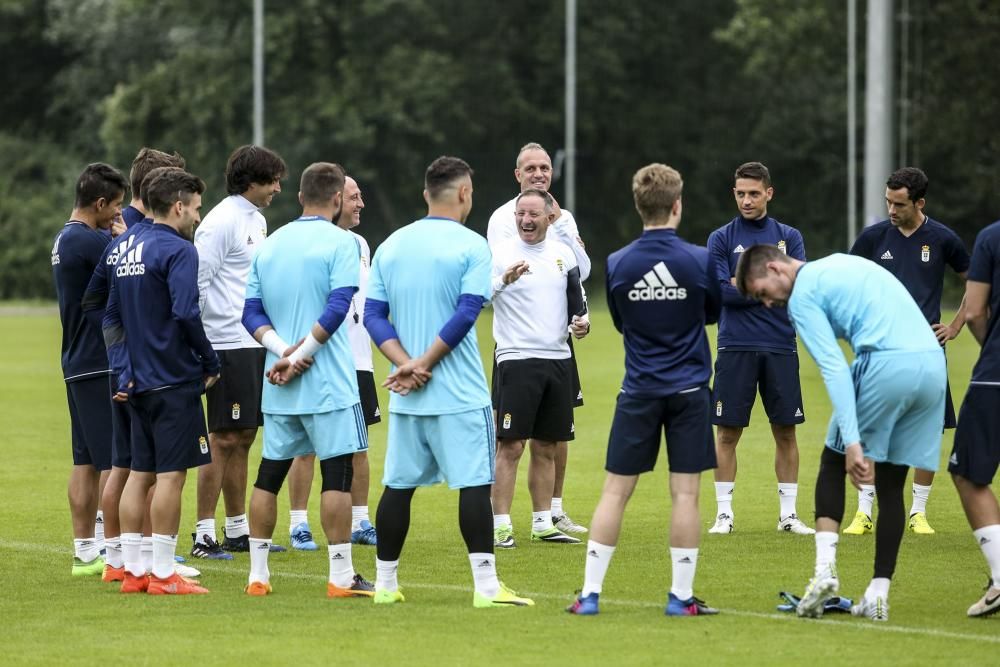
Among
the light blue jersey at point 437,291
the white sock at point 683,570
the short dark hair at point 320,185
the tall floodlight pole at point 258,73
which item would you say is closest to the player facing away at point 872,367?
the white sock at point 683,570

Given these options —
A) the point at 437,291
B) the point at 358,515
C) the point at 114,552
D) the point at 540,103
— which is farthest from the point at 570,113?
the point at 437,291

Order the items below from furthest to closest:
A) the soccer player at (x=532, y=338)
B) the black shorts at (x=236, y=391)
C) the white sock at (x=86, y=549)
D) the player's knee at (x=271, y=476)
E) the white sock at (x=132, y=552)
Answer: the soccer player at (x=532, y=338) → the black shorts at (x=236, y=391) → the white sock at (x=86, y=549) → the white sock at (x=132, y=552) → the player's knee at (x=271, y=476)

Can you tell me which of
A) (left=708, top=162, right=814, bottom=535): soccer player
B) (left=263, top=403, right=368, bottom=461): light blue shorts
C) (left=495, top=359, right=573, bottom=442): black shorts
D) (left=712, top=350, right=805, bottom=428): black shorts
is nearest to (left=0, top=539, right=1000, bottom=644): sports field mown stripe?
(left=263, top=403, right=368, bottom=461): light blue shorts

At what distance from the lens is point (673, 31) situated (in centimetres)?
4578

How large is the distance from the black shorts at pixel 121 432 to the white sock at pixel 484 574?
2.08 meters

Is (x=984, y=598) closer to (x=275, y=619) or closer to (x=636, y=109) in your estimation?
(x=275, y=619)

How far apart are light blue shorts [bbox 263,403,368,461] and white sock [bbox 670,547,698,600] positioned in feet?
5.58

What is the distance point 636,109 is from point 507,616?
1530 inches

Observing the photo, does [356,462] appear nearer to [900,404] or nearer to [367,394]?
[367,394]

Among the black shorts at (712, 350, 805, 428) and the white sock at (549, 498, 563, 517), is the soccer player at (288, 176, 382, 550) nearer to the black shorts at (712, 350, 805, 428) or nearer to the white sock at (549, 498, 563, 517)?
the white sock at (549, 498, 563, 517)

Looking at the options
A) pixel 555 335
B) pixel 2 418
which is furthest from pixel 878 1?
pixel 555 335

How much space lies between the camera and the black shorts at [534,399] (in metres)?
9.52

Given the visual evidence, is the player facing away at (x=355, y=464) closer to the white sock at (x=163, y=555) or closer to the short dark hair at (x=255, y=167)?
the short dark hair at (x=255, y=167)

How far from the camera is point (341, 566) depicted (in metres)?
7.89
